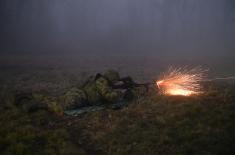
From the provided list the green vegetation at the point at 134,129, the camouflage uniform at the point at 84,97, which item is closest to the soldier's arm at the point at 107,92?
the camouflage uniform at the point at 84,97

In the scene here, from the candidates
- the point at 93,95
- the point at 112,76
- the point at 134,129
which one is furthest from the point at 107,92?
the point at 134,129

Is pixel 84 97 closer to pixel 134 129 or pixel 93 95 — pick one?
pixel 93 95

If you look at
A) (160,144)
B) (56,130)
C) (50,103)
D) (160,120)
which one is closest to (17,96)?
(50,103)

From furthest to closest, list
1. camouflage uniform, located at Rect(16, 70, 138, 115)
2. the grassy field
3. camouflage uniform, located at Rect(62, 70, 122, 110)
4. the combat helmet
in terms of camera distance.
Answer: the combat helmet → camouflage uniform, located at Rect(62, 70, 122, 110) → camouflage uniform, located at Rect(16, 70, 138, 115) → the grassy field

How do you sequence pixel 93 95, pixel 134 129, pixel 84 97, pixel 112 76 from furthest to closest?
pixel 112 76 < pixel 93 95 < pixel 84 97 < pixel 134 129

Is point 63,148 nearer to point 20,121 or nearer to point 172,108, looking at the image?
point 20,121

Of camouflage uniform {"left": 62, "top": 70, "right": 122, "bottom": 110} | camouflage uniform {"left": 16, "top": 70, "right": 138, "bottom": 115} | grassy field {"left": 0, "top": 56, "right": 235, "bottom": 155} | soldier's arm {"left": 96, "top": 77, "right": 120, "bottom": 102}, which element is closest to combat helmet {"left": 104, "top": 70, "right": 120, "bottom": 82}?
camouflage uniform {"left": 16, "top": 70, "right": 138, "bottom": 115}

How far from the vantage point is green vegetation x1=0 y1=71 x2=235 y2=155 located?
43.5 feet

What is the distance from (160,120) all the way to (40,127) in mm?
6594

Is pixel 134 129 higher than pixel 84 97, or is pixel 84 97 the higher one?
pixel 84 97

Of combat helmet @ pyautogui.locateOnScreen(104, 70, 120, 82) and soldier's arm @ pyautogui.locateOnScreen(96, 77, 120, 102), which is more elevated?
combat helmet @ pyautogui.locateOnScreen(104, 70, 120, 82)

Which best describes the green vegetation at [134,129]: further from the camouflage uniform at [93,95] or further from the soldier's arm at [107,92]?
the camouflage uniform at [93,95]

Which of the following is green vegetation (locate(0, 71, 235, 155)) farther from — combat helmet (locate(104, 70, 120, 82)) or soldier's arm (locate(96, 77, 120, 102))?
combat helmet (locate(104, 70, 120, 82))

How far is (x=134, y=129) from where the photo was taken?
50.8ft
